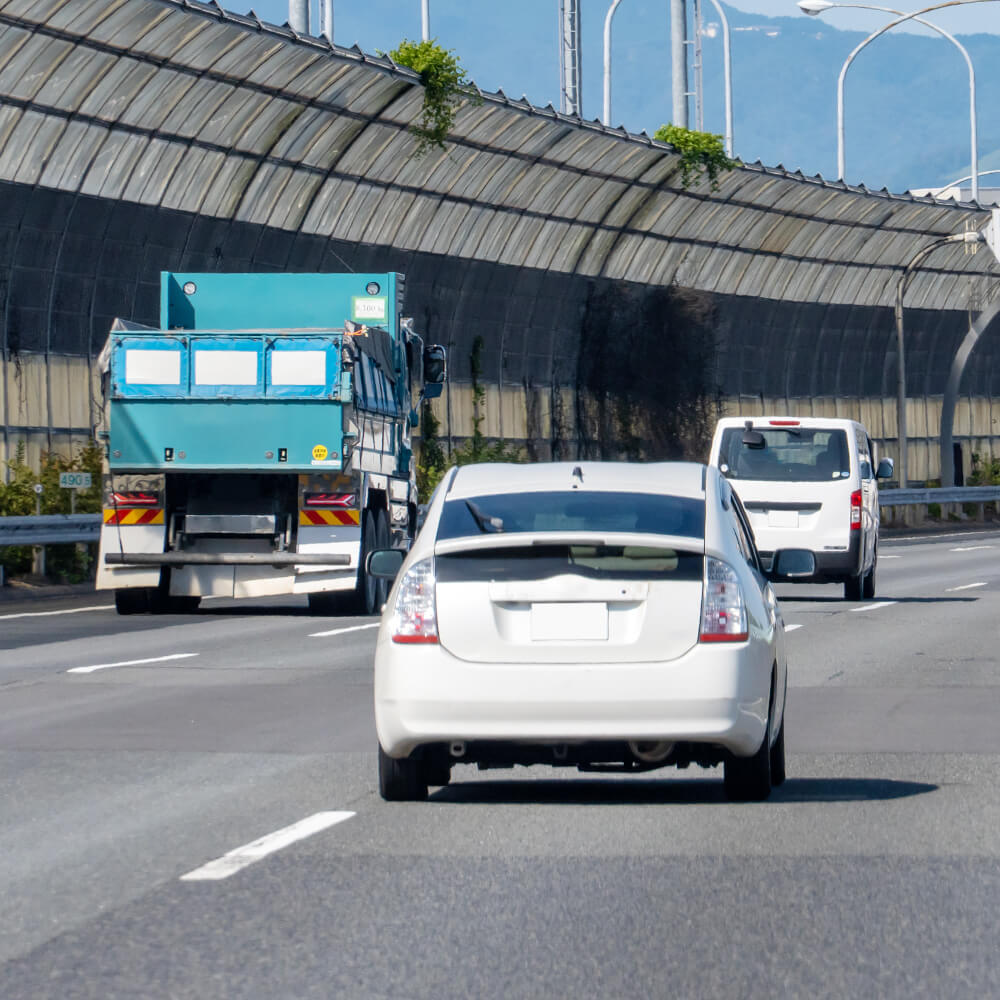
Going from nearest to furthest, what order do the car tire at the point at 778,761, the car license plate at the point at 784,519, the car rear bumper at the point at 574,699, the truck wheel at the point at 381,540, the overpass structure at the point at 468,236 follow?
the car rear bumper at the point at 574,699, the car tire at the point at 778,761, the truck wheel at the point at 381,540, the car license plate at the point at 784,519, the overpass structure at the point at 468,236

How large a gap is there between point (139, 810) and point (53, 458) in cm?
2371

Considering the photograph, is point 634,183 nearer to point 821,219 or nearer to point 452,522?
point 821,219

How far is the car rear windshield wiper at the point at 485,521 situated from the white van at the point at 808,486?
52.5 feet

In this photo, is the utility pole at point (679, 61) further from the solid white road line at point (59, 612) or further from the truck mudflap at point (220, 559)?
the truck mudflap at point (220, 559)

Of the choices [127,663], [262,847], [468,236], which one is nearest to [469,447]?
[468,236]

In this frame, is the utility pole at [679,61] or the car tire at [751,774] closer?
the car tire at [751,774]

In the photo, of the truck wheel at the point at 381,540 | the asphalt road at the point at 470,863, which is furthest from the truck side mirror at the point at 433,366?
the asphalt road at the point at 470,863

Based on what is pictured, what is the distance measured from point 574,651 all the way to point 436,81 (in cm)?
2880

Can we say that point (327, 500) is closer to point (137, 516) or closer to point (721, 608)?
point (137, 516)

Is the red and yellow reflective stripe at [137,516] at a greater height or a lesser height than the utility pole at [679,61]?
lesser

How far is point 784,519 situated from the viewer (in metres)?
25.3

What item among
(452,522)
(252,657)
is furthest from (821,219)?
(452,522)

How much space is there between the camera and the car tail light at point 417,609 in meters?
8.69

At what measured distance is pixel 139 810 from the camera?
29.7 feet
